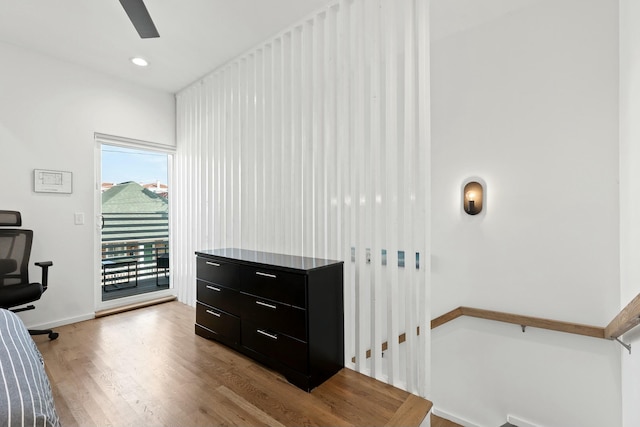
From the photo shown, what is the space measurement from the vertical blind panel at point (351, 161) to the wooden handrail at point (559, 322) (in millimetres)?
272

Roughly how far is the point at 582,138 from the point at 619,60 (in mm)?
604

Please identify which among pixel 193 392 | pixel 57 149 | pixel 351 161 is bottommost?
pixel 193 392

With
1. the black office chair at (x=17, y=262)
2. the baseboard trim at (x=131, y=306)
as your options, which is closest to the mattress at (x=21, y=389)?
the black office chair at (x=17, y=262)

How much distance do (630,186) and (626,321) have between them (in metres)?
0.93

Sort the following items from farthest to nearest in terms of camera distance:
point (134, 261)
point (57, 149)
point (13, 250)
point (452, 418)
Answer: point (134, 261) → point (57, 149) → point (452, 418) → point (13, 250)

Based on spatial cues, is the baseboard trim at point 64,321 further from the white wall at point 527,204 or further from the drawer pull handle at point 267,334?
the white wall at point 527,204

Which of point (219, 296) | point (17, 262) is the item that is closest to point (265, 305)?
point (219, 296)

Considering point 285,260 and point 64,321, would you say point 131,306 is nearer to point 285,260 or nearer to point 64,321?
point 64,321

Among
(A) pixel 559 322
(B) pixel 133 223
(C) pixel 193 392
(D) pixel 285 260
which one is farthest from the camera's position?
(B) pixel 133 223

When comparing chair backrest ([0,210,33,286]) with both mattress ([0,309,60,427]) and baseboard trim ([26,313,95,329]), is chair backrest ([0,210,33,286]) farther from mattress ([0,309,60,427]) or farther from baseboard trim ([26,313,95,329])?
mattress ([0,309,60,427])

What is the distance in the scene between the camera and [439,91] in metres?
3.32

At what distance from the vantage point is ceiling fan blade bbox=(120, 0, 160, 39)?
1.89 m

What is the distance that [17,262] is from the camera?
9.55 feet

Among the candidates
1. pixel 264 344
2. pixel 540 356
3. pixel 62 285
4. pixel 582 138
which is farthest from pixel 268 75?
pixel 540 356
